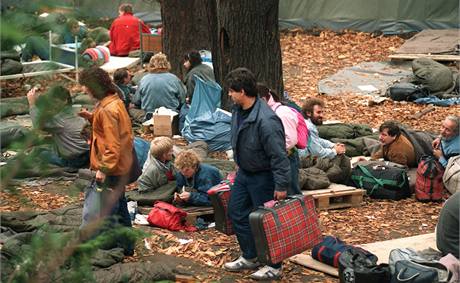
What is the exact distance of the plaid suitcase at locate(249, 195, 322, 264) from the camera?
8.12 metres

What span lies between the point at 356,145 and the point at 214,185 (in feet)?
10.3

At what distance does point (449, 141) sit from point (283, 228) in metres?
3.74

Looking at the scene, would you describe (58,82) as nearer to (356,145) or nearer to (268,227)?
(268,227)

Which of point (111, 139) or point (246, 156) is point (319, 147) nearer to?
point (246, 156)

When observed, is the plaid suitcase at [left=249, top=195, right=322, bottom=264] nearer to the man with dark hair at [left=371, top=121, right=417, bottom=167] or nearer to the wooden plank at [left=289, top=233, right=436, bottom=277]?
the wooden plank at [left=289, top=233, right=436, bottom=277]

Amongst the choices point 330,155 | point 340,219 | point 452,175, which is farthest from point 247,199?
point 452,175

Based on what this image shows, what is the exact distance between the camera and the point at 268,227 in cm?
812

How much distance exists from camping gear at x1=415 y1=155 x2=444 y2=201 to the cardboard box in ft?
13.6

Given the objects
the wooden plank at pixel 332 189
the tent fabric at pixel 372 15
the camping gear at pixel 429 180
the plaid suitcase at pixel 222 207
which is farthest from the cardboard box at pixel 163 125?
the tent fabric at pixel 372 15

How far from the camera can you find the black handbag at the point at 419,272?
304 inches

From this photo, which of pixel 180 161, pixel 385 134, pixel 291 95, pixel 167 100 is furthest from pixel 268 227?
pixel 291 95

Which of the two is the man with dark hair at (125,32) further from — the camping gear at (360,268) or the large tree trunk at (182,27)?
the camping gear at (360,268)

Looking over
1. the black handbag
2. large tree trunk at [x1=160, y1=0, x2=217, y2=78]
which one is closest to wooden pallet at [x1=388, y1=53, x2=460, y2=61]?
large tree trunk at [x1=160, y1=0, x2=217, y2=78]

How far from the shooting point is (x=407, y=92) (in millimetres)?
16750
